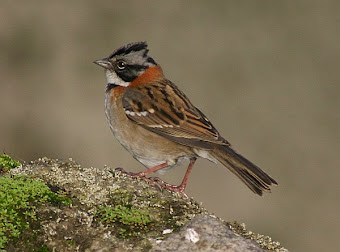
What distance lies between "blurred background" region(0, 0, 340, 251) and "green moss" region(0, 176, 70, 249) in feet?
29.0

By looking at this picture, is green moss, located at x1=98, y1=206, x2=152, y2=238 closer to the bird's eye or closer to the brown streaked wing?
the brown streaked wing

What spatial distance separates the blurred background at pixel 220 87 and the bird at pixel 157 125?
627cm

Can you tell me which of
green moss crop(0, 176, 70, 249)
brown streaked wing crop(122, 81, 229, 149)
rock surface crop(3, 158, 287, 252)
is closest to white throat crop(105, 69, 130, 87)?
brown streaked wing crop(122, 81, 229, 149)

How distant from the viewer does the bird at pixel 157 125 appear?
29.3 ft

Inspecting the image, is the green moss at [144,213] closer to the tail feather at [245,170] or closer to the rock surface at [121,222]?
the rock surface at [121,222]

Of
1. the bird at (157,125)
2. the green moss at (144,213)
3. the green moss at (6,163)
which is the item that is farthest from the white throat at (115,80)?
the green moss at (144,213)

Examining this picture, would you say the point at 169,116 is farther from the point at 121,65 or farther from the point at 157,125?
the point at 121,65

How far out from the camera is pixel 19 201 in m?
6.57

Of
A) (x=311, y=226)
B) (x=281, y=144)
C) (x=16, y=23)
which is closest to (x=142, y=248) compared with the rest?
(x=311, y=226)

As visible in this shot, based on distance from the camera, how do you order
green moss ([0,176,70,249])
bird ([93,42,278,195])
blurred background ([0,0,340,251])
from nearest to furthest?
green moss ([0,176,70,249]) < bird ([93,42,278,195]) < blurred background ([0,0,340,251])

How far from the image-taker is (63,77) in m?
17.9

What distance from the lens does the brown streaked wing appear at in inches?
358

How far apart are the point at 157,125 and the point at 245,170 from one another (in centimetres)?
128

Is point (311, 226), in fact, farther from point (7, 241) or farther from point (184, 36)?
point (7, 241)
